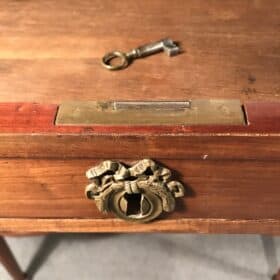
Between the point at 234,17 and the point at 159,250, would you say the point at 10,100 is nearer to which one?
the point at 234,17

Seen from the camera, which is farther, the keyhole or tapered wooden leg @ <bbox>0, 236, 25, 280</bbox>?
tapered wooden leg @ <bbox>0, 236, 25, 280</bbox>

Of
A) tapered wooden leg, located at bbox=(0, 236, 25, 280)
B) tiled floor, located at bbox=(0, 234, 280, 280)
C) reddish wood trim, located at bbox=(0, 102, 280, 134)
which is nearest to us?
reddish wood trim, located at bbox=(0, 102, 280, 134)

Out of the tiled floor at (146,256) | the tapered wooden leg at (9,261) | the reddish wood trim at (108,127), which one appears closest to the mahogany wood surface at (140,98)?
the reddish wood trim at (108,127)

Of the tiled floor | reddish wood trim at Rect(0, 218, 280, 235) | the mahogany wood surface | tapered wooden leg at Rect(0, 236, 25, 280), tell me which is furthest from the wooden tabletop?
the tiled floor

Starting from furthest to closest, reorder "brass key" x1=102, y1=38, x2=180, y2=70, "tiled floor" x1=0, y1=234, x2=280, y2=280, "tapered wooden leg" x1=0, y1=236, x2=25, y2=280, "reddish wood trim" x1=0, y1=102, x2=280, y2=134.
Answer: "tiled floor" x1=0, y1=234, x2=280, y2=280
"tapered wooden leg" x1=0, y1=236, x2=25, y2=280
"brass key" x1=102, y1=38, x2=180, y2=70
"reddish wood trim" x1=0, y1=102, x2=280, y2=134

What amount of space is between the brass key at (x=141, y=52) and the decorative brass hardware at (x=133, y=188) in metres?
0.16

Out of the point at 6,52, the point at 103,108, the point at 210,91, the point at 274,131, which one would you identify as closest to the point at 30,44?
the point at 6,52

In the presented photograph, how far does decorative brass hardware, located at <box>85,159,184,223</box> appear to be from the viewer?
666 millimetres

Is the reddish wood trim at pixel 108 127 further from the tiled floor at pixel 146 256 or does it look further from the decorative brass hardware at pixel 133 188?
the tiled floor at pixel 146 256

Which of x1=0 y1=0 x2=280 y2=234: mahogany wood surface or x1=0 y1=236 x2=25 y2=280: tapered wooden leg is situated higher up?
x1=0 y1=0 x2=280 y2=234: mahogany wood surface

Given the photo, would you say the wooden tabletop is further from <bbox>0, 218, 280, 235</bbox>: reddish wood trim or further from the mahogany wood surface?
<bbox>0, 218, 280, 235</bbox>: reddish wood trim

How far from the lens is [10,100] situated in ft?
2.21

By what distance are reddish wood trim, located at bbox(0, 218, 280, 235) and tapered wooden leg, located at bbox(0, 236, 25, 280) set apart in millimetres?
199

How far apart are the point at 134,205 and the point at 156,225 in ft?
0.18
